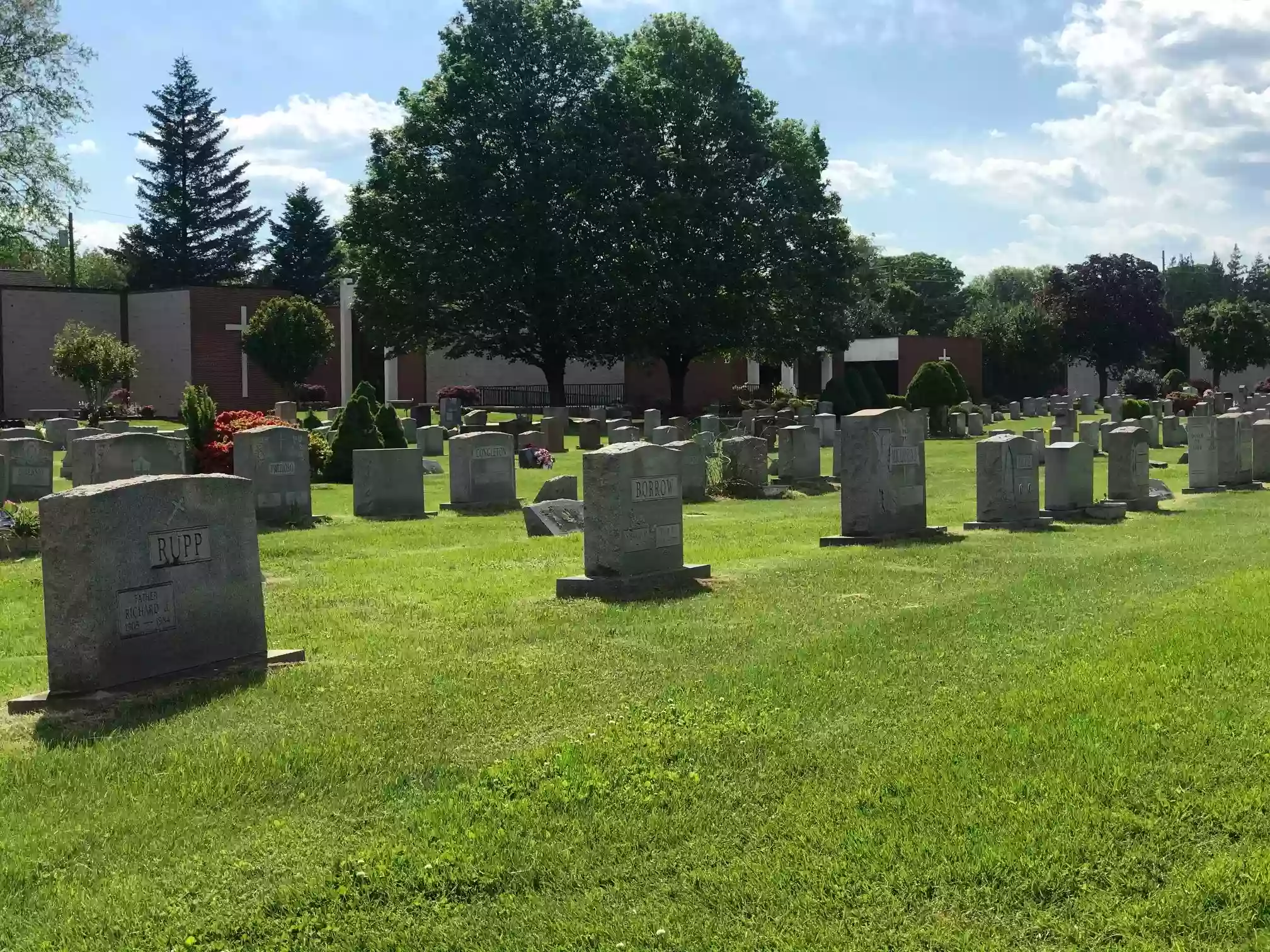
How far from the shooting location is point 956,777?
5402mm

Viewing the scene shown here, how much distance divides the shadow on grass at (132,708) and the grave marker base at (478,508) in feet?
35.9

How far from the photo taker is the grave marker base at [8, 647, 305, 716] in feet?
21.1

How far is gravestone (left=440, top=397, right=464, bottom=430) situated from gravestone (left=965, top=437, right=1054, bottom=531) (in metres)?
25.1

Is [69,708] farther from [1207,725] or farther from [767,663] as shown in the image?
[1207,725]

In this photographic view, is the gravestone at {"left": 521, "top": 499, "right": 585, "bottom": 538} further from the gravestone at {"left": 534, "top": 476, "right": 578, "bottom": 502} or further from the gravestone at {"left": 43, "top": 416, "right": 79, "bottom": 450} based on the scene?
the gravestone at {"left": 43, "top": 416, "right": 79, "bottom": 450}

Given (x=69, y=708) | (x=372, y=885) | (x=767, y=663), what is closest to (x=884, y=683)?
(x=767, y=663)

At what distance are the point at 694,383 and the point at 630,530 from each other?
5205 cm

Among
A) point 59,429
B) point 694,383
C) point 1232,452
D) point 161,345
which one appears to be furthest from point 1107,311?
point 59,429

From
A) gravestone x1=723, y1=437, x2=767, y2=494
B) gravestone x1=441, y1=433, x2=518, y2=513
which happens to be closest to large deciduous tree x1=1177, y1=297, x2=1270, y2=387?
gravestone x1=723, y1=437, x2=767, y2=494

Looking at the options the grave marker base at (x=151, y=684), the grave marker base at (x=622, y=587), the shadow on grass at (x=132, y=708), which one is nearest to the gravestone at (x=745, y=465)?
the grave marker base at (x=622, y=587)

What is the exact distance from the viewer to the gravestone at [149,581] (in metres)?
6.48

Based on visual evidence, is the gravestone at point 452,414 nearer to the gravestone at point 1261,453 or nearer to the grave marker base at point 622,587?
the gravestone at point 1261,453

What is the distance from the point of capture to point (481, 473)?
18.5 meters

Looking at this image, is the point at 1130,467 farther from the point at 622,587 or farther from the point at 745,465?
the point at 622,587
